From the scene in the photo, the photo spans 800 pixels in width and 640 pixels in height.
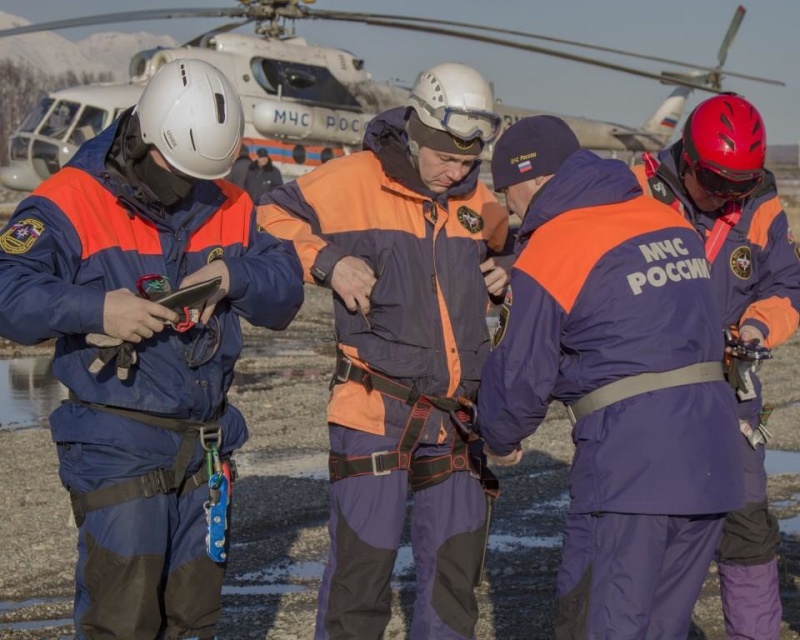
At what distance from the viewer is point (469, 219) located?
473 cm

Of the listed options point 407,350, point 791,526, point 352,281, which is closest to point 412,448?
point 407,350

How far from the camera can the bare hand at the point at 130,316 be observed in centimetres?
356

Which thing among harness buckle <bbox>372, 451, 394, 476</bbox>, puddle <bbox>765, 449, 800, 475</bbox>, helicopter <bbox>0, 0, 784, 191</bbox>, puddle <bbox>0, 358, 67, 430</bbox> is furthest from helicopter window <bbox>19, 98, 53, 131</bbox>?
harness buckle <bbox>372, 451, 394, 476</bbox>

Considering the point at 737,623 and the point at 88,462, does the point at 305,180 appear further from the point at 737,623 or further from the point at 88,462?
the point at 737,623

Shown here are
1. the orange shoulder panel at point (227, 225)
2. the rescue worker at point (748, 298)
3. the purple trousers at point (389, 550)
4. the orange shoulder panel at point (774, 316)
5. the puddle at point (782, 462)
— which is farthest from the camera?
the puddle at point (782, 462)

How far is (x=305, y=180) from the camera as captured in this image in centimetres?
479

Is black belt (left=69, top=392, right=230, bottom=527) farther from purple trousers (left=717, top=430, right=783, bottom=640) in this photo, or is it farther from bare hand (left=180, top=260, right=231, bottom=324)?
purple trousers (left=717, top=430, right=783, bottom=640)

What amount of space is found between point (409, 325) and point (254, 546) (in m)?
2.59

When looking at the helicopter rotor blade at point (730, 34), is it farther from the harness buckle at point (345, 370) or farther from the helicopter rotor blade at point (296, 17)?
the harness buckle at point (345, 370)

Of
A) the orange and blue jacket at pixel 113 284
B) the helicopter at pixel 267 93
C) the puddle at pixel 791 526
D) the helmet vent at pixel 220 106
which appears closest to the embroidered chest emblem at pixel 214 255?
the orange and blue jacket at pixel 113 284

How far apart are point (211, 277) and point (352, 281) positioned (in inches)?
32.0

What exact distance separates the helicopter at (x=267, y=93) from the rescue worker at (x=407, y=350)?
12.8m

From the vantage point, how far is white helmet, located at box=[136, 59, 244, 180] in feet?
12.4

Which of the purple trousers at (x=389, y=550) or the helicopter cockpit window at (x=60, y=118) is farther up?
the helicopter cockpit window at (x=60, y=118)
